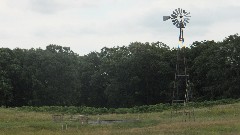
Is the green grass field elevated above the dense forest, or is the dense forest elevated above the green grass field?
the dense forest

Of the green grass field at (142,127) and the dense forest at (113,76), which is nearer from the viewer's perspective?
the green grass field at (142,127)

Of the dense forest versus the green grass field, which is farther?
the dense forest

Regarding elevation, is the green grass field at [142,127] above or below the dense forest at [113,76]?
below

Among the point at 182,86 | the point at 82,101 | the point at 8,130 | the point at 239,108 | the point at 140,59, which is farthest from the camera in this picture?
the point at 82,101

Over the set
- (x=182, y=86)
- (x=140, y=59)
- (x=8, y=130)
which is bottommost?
(x=8, y=130)

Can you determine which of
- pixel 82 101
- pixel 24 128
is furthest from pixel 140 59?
pixel 24 128

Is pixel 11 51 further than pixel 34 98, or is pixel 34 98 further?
pixel 11 51

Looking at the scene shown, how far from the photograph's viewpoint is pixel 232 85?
69.5m

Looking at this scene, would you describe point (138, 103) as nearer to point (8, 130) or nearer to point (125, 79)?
point (125, 79)

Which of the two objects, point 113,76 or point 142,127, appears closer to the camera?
point 142,127

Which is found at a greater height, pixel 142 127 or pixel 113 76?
pixel 113 76

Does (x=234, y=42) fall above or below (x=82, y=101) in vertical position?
above

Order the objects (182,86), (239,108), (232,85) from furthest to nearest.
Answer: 1. (182,86)
2. (232,85)
3. (239,108)

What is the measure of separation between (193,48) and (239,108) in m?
39.4
